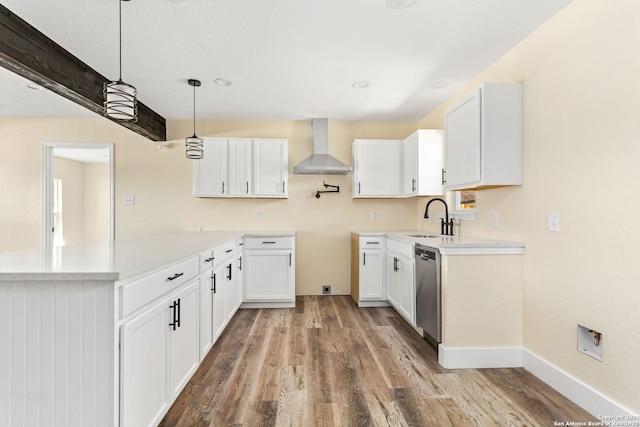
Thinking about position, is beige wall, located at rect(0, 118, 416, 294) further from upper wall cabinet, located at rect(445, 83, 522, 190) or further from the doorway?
upper wall cabinet, located at rect(445, 83, 522, 190)

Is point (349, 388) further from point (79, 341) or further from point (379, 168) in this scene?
point (379, 168)

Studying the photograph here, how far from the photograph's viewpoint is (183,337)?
74.5 inches

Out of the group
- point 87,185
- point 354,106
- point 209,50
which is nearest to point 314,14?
point 209,50

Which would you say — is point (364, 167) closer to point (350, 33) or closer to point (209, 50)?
point (350, 33)

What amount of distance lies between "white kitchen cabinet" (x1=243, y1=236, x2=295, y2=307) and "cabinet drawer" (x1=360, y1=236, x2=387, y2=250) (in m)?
0.84

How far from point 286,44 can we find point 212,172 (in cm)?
213

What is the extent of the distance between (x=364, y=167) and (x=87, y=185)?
705cm

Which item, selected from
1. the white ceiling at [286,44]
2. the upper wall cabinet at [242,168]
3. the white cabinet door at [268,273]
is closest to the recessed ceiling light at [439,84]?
the white ceiling at [286,44]

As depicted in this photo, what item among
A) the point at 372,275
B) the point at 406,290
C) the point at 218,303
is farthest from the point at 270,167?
the point at 406,290

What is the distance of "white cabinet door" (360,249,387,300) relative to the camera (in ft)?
12.4

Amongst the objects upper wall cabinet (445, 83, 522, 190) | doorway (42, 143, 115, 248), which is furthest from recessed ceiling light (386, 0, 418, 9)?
doorway (42, 143, 115, 248)

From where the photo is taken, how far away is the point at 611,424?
5.42 feet

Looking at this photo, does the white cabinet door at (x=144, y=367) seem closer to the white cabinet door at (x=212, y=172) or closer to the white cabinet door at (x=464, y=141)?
the white cabinet door at (x=464, y=141)

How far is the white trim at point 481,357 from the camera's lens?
2.31m
